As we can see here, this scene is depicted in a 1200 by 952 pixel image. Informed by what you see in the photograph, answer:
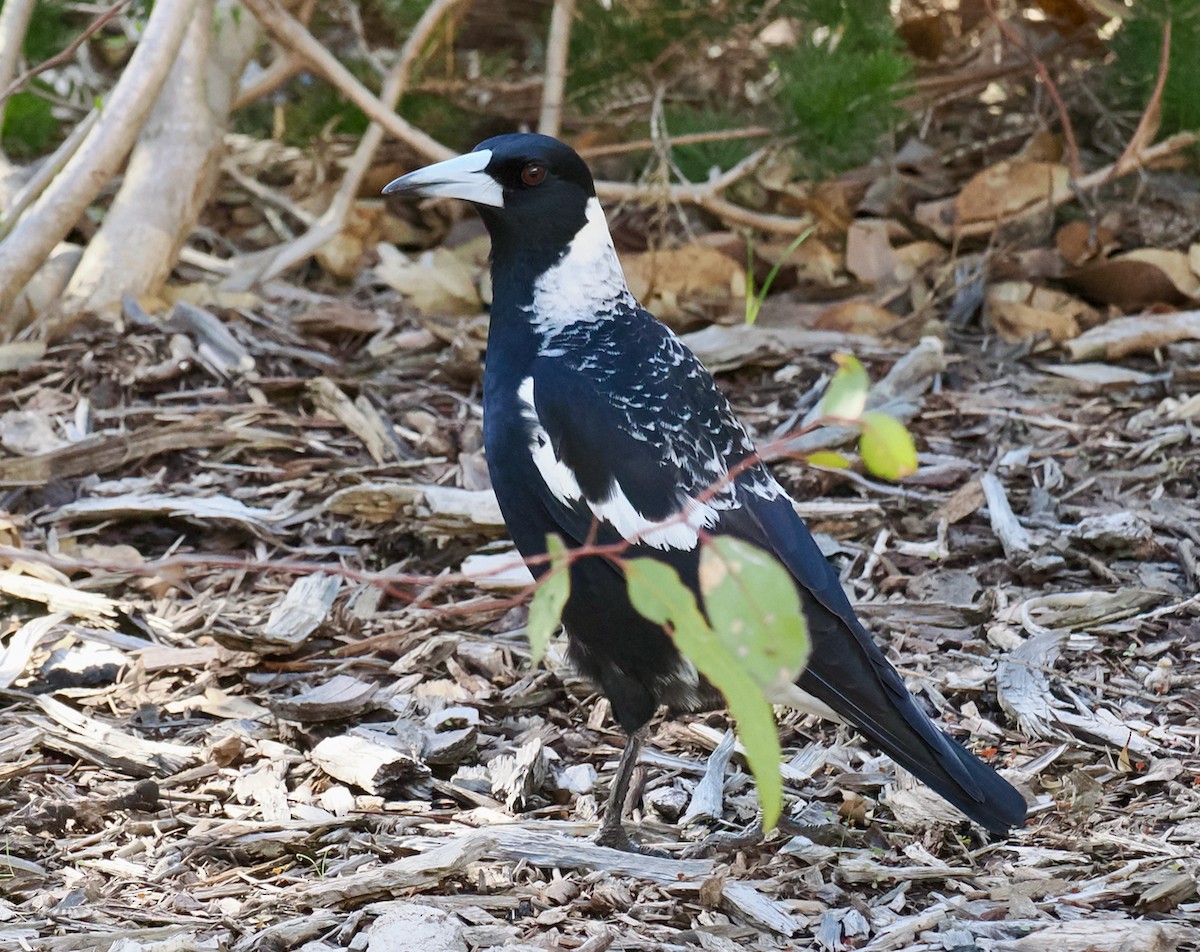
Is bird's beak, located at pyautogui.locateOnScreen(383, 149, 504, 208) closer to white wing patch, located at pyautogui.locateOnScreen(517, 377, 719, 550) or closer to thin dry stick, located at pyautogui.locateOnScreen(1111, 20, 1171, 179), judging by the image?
white wing patch, located at pyautogui.locateOnScreen(517, 377, 719, 550)

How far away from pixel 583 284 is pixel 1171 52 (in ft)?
7.99

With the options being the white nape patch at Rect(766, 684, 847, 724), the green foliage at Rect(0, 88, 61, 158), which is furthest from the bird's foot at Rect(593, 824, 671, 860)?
the green foliage at Rect(0, 88, 61, 158)

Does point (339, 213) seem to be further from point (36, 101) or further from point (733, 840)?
point (733, 840)

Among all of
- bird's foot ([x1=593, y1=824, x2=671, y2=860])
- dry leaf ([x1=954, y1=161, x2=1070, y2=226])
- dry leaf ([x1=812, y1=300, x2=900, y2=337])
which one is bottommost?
bird's foot ([x1=593, y1=824, x2=671, y2=860])

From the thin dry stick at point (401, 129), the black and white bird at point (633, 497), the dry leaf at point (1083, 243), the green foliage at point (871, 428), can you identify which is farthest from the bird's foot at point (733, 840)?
the dry leaf at point (1083, 243)

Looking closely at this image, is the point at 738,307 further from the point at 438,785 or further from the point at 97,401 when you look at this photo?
the point at 438,785

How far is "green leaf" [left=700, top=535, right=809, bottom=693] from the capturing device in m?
1.28

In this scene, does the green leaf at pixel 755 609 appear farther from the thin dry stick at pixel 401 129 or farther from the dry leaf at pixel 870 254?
the dry leaf at pixel 870 254

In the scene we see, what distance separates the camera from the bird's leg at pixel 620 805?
8.22 ft

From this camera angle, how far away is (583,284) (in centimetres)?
291

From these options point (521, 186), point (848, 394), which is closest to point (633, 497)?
point (521, 186)

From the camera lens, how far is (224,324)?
4.16m

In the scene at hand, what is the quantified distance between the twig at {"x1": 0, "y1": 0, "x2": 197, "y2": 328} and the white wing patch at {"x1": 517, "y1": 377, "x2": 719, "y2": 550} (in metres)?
1.82

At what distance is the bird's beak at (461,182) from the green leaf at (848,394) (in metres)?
1.56
